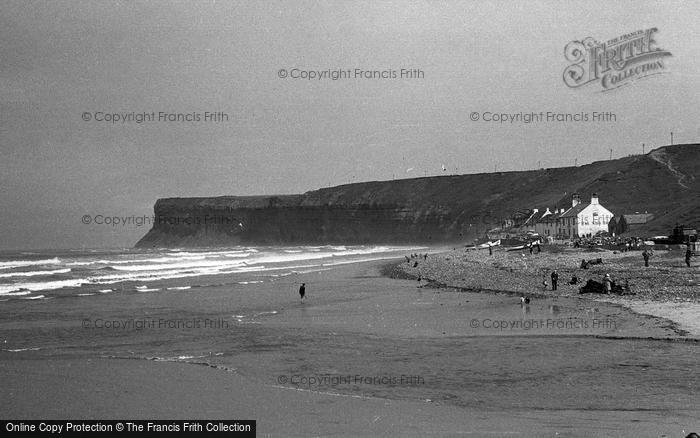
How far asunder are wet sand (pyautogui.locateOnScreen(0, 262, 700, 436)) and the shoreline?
1.13m

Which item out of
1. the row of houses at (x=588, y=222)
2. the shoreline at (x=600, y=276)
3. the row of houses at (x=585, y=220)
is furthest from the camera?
the row of houses at (x=585, y=220)

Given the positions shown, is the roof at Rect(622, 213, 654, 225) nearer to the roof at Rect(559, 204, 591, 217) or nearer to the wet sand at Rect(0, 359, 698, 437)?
the roof at Rect(559, 204, 591, 217)

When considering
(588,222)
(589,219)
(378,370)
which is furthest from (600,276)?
(589,219)

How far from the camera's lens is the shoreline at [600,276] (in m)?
23.7

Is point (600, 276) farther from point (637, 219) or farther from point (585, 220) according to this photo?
point (585, 220)

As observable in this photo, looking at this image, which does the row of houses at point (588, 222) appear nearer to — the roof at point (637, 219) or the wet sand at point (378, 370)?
the roof at point (637, 219)

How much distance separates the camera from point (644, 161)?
136875 mm

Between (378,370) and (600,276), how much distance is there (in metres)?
23.5

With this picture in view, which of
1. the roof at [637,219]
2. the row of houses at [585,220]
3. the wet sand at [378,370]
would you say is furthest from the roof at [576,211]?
the wet sand at [378,370]

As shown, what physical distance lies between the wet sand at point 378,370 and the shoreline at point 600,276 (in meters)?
1.13

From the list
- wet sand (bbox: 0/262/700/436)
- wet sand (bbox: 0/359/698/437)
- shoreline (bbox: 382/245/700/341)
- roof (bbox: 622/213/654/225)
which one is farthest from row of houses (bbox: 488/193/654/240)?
wet sand (bbox: 0/359/698/437)

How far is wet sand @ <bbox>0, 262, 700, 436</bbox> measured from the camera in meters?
11.6

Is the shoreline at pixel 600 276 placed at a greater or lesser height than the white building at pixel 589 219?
lesser

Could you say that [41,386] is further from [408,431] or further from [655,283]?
[655,283]
